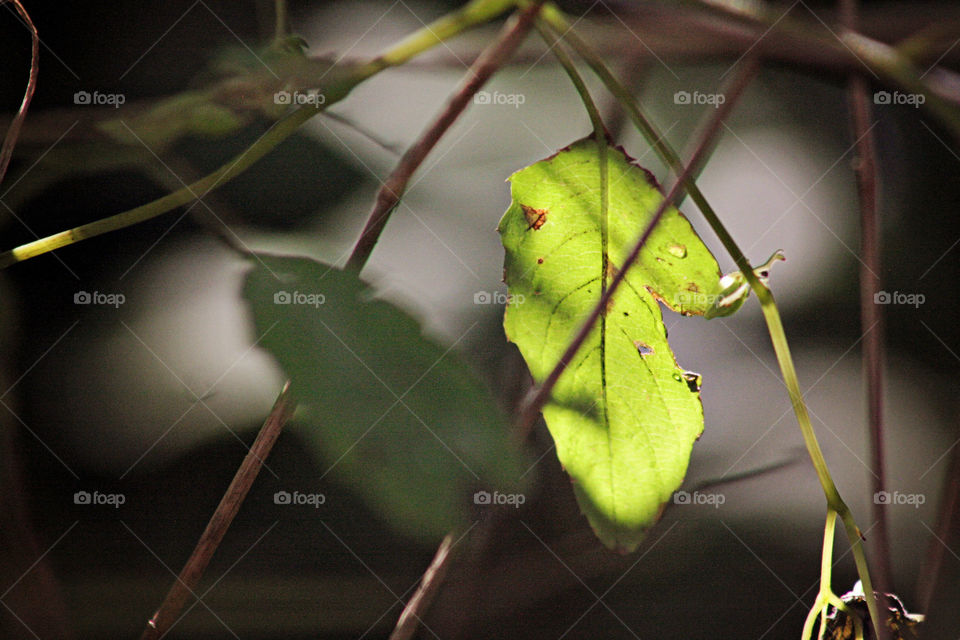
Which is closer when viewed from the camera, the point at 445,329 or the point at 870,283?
the point at 870,283

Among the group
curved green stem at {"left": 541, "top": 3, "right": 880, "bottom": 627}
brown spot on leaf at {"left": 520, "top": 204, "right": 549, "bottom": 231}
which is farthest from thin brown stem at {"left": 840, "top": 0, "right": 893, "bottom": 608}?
brown spot on leaf at {"left": 520, "top": 204, "right": 549, "bottom": 231}

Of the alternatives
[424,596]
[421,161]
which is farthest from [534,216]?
[424,596]

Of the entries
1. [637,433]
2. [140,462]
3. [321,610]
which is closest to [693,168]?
[637,433]

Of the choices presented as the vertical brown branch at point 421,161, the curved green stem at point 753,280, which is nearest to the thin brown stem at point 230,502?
the vertical brown branch at point 421,161

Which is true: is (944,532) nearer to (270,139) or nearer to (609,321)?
(609,321)

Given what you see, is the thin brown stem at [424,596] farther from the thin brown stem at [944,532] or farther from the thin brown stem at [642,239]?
the thin brown stem at [944,532]
